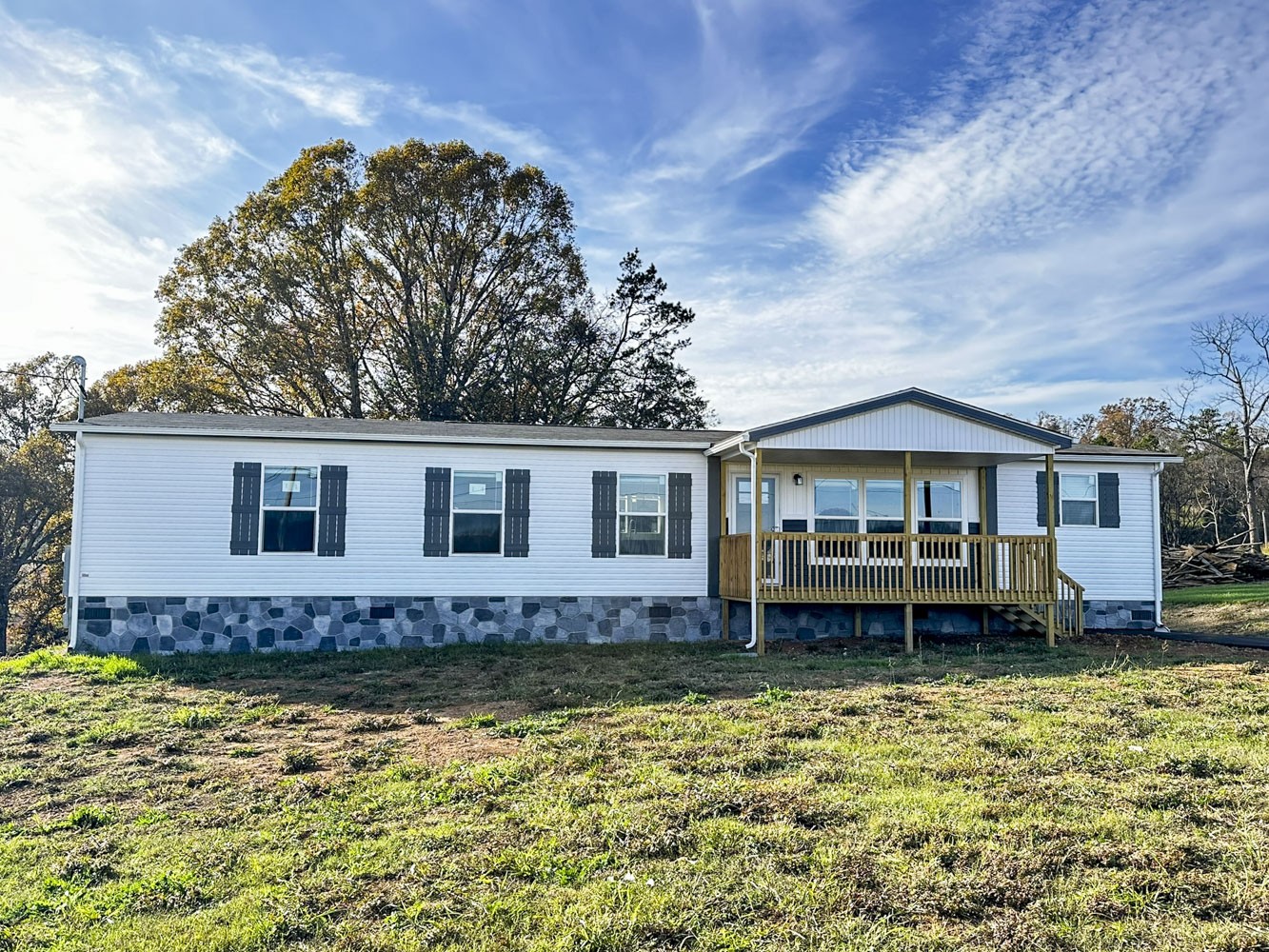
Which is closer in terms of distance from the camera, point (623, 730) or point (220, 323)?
point (623, 730)

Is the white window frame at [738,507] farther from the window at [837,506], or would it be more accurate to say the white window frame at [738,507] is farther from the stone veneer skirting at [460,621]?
the stone veneer skirting at [460,621]

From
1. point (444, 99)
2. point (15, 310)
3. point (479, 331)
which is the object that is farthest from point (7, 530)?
point (444, 99)

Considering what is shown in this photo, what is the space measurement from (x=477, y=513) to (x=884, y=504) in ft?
20.0

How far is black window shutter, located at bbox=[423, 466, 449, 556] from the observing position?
505 inches

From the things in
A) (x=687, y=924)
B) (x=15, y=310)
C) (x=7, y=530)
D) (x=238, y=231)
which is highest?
(x=238, y=231)

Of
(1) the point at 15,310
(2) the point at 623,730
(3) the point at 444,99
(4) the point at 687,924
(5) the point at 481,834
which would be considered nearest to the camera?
(4) the point at 687,924

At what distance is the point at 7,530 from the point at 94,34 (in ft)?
62.2

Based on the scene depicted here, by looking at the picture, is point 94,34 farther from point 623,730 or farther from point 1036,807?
point 1036,807

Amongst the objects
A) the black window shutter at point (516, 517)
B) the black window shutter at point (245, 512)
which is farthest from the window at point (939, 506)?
the black window shutter at point (245, 512)

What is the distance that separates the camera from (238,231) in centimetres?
2511

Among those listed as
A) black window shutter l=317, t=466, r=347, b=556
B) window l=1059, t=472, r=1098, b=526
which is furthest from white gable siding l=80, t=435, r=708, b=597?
window l=1059, t=472, r=1098, b=526

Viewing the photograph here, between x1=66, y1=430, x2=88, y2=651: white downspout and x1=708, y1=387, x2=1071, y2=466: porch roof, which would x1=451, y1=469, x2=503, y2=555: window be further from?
x1=66, y1=430, x2=88, y2=651: white downspout

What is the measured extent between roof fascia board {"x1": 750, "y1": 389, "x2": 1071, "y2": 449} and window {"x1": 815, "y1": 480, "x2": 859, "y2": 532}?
2024 millimetres

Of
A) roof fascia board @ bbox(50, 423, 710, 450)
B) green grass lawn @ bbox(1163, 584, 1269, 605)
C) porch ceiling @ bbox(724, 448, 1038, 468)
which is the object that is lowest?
green grass lawn @ bbox(1163, 584, 1269, 605)
